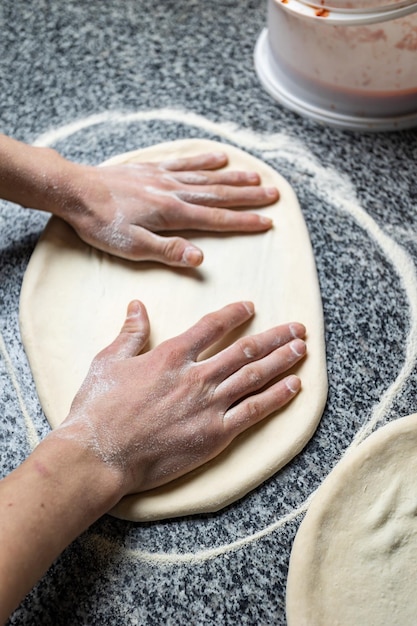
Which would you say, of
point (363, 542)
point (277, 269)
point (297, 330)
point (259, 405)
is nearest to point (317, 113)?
point (277, 269)

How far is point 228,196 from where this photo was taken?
1.00 meters

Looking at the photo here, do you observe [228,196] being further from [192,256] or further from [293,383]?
[293,383]

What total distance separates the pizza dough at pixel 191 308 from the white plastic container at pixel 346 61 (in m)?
0.18

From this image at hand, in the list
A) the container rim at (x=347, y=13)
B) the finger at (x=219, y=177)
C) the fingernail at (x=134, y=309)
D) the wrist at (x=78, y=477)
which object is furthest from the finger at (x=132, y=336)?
the container rim at (x=347, y=13)

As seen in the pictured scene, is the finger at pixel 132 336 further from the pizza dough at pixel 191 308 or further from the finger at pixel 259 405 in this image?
the finger at pixel 259 405

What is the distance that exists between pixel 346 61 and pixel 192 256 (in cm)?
39

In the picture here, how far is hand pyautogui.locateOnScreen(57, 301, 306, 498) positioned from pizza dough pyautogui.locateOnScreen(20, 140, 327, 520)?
3 centimetres

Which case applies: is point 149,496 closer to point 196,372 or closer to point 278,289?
point 196,372

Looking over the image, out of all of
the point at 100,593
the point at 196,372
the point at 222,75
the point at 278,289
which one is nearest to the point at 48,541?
the point at 100,593

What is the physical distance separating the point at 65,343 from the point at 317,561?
42 centimetres

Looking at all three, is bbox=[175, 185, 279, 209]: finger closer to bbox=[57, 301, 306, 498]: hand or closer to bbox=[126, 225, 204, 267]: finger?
bbox=[126, 225, 204, 267]: finger

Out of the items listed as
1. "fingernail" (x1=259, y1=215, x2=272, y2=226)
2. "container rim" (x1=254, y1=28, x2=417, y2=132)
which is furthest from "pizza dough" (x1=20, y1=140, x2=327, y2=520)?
"container rim" (x1=254, y1=28, x2=417, y2=132)

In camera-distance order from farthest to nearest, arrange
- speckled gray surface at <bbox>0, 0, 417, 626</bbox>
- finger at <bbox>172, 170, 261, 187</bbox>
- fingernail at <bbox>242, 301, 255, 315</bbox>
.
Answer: finger at <bbox>172, 170, 261, 187</bbox> < fingernail at <bbox>242, 301, 255, 315</bbox> < speckled gray surface at <bbox>0, 0, 417, 626</bbox>

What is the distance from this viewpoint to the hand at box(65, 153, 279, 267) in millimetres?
948
